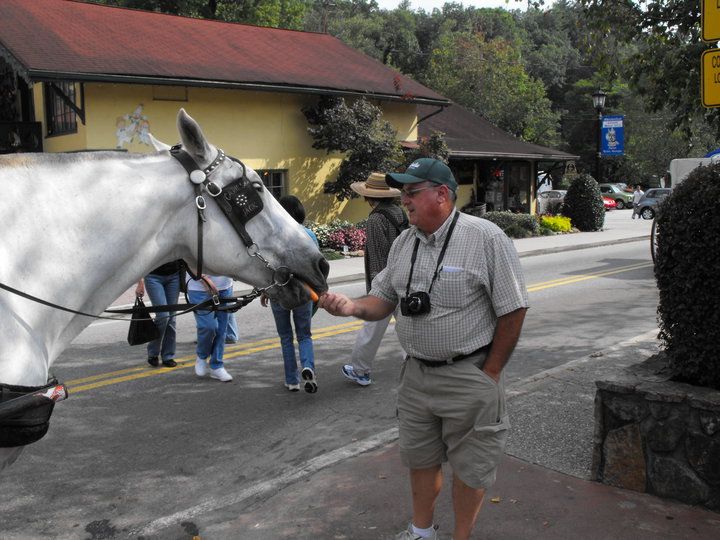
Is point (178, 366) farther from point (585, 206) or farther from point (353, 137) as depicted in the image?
point (585, 206)

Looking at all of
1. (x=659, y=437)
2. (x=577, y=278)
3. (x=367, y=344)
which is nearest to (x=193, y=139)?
(x=659, y=437)

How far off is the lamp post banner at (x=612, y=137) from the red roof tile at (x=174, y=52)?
10.3 meters

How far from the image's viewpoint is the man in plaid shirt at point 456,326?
10.7 feet

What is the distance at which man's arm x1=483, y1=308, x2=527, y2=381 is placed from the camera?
3.27 m

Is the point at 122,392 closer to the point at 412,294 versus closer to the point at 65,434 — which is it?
the point at 65,434

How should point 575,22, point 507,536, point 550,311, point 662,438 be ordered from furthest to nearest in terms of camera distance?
point 550,311
point 575,22
point 662,438
point 507,536

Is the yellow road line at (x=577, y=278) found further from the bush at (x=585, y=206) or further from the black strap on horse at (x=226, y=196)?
the black strap on horse at (x=226, y=196)

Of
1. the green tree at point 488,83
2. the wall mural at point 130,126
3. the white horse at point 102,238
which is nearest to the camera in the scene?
the white horse at point 102,238

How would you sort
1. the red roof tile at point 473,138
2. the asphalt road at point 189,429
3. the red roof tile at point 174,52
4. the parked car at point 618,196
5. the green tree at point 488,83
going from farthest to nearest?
1. the parked car at point 618,196
2. the green tree at point 488,83
3. the red roof tile at point 473,138
4. the red roof tile at point 174,52
5. the asphalt road at point 189,429

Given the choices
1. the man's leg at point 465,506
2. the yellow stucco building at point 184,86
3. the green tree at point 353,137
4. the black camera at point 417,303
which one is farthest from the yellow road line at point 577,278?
the black camera at point 417,303

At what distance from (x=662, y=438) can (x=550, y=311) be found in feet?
23.0

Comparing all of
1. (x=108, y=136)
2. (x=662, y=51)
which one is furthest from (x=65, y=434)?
(x=108, y=136)

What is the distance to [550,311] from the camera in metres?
10.9

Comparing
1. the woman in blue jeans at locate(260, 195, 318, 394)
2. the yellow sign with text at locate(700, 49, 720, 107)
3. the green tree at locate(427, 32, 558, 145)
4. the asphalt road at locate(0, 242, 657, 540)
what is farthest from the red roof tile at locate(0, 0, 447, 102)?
the green tree at locate(427, 32, 558, 145)
